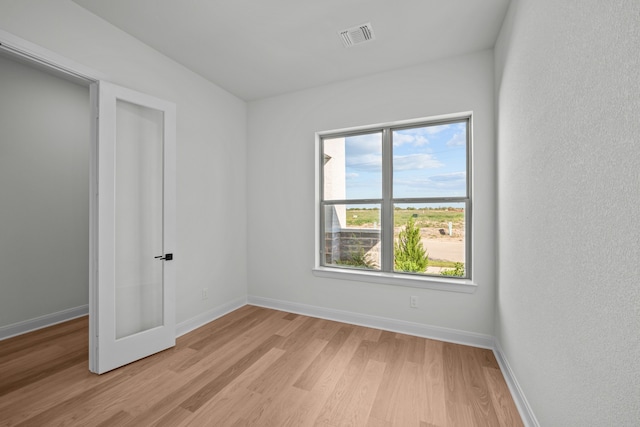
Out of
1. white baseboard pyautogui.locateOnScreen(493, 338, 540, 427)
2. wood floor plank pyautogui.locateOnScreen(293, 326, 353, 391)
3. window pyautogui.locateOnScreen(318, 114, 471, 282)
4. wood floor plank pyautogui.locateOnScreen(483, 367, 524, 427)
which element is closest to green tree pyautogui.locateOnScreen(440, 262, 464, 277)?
window pyautogui.locateOnScreen(318, 114, 471, 282)

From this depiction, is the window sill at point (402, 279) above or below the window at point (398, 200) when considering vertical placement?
below

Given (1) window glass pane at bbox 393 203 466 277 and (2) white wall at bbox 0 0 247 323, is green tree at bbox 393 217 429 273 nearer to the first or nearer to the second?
(1) window glass pane at bbox 393 203 466 277

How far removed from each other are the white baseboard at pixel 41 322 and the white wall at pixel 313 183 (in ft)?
6.93

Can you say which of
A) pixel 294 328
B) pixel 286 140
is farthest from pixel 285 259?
pixel 286 140

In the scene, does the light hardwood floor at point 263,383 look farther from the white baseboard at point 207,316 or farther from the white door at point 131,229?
the white door at point 131,229

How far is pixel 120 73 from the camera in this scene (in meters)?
2.42

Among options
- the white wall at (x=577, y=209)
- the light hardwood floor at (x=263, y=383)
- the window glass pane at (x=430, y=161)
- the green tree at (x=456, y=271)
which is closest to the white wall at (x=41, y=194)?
the light hardwood floor at (x=263, y=383)

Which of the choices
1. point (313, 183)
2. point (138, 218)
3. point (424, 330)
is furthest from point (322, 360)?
point (138, 218)

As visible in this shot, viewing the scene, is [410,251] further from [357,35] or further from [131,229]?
[131,229]

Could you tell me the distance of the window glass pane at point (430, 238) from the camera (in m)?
2.91

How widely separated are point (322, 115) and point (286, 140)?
1.93ft

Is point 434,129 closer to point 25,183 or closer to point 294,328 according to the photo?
point 294,328

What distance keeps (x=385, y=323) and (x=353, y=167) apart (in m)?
1.88

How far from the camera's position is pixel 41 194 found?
3148mm
